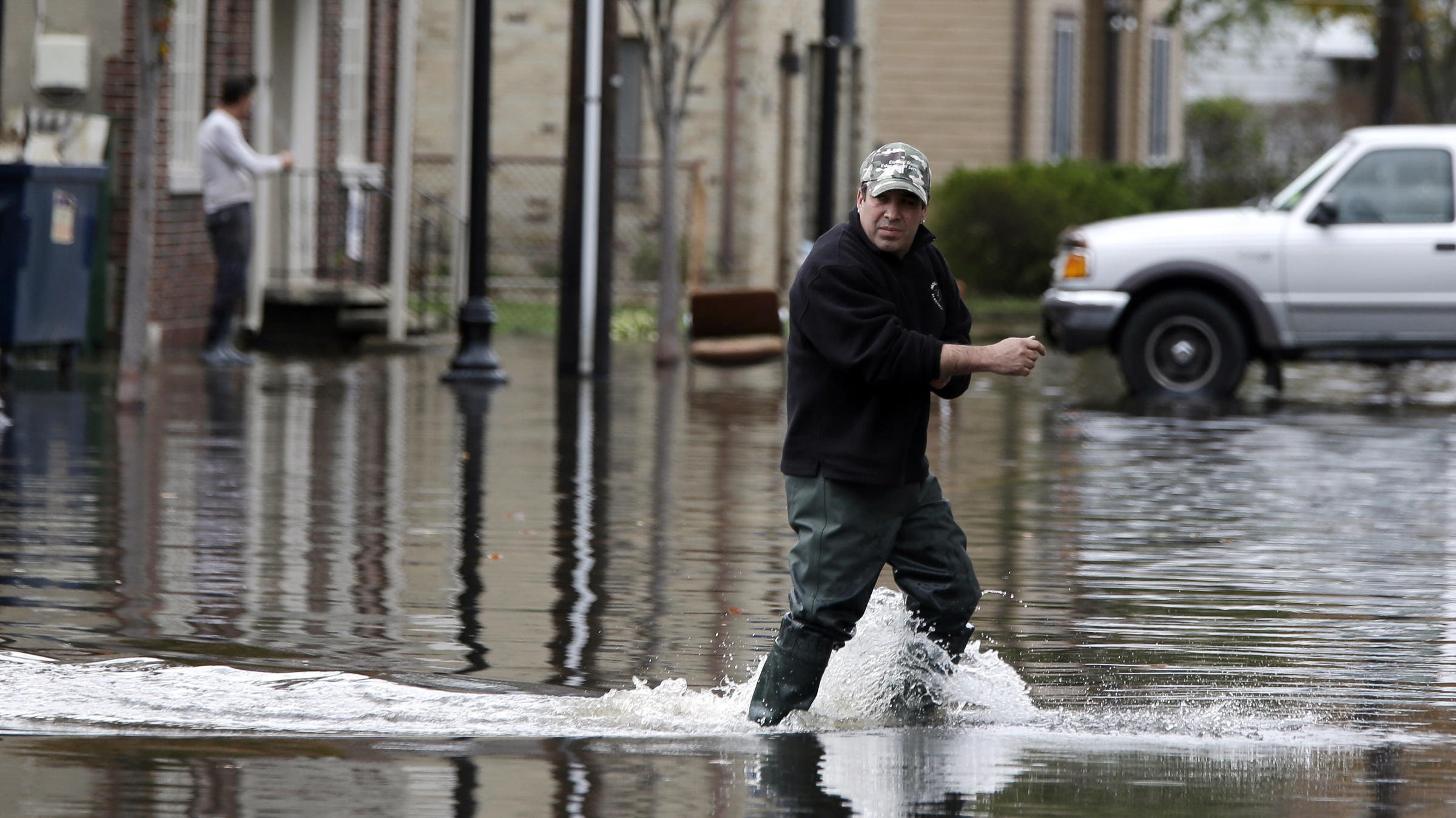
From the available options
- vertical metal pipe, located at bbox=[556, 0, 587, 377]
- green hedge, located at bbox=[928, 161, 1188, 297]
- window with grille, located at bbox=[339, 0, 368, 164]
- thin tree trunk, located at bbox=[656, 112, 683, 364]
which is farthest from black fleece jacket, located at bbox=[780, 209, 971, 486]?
green hedge, located at bbox=[928, 161, 1188, 297]

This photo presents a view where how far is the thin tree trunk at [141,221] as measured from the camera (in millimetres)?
14188

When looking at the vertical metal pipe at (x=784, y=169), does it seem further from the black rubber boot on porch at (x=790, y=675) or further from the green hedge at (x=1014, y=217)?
the black rubber boot on porch at (x=790, y=675)

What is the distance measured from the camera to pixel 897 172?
612 cm

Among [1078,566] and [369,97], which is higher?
[369,97]

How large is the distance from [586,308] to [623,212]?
10671 millimetres

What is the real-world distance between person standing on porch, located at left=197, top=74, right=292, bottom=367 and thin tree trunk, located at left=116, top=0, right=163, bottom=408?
121 inches

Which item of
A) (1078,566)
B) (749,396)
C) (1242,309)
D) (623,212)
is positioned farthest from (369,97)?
(1078,566)

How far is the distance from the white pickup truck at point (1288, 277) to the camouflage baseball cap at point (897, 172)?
1154cm

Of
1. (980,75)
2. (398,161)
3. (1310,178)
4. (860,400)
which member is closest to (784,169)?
(980,75)

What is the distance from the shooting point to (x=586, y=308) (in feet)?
59.3

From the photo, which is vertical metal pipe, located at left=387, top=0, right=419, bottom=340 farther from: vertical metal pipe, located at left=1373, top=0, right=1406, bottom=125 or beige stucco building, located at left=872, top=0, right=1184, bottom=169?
beige stucco building, located at left=872, top=0, right=1184, bottom=169

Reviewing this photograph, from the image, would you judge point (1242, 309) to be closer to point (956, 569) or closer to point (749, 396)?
point (749, 396)

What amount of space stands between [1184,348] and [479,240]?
5.00 metres

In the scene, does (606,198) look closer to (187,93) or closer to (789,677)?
(187,93)
